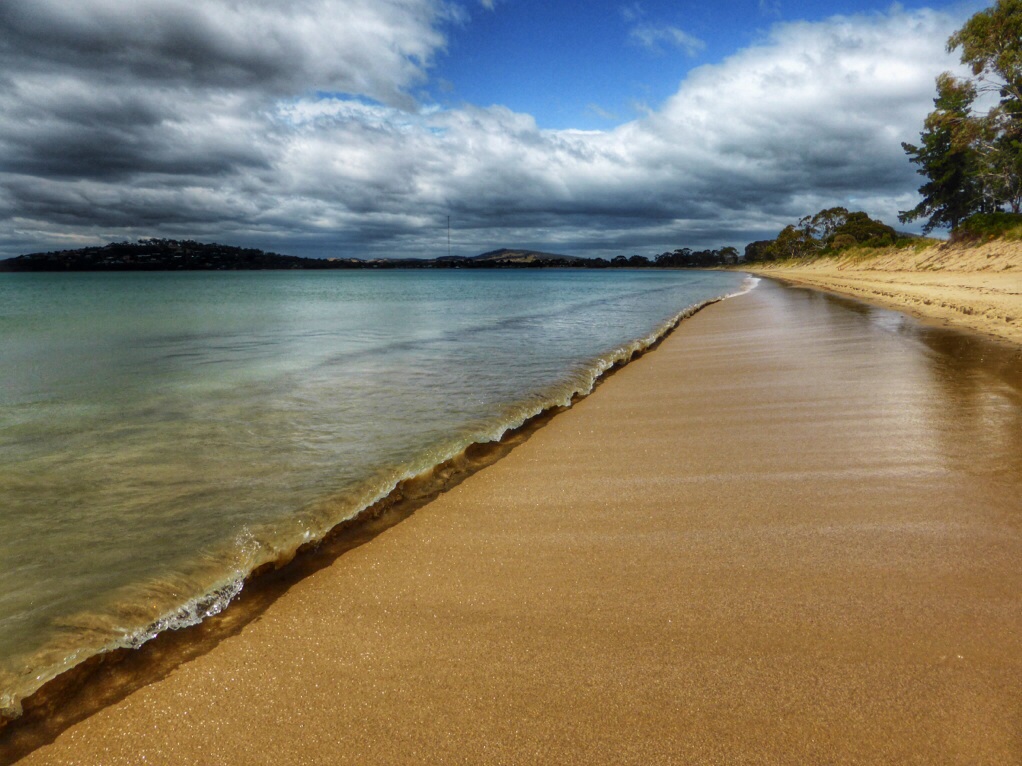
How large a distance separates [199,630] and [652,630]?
193 centimetres

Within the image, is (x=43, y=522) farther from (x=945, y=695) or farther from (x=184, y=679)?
(x=945, y=695)

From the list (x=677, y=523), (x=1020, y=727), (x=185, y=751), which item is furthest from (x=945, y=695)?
(x=185, y=751)

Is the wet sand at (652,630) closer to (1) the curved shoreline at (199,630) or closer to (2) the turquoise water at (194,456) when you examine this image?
(1) the curved shoreline at (199,630)

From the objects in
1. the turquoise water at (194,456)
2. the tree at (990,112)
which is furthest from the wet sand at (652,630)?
the tree at (990,112)

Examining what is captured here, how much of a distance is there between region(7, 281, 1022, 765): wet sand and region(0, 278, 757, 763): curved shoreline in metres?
0.12

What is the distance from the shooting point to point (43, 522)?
3645 millimetres

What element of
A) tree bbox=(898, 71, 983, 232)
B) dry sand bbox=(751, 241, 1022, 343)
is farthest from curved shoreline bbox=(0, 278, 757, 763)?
tree bbox=(898, 71, 983, 232)

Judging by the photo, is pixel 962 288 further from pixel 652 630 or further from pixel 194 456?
pixel 194 456

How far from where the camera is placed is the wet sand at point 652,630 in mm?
1735

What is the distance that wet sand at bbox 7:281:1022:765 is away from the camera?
5.69 ft

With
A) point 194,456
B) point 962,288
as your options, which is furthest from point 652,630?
point 962,288

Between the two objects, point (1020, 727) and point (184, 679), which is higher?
point (1020, 727)

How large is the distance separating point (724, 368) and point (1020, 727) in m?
6.89

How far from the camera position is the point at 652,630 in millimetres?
2225
